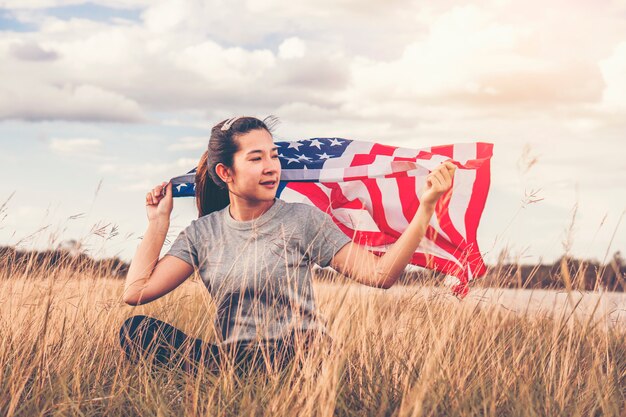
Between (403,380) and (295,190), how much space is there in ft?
7.02

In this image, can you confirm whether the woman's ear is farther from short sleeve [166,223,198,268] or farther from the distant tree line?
the distant tree line

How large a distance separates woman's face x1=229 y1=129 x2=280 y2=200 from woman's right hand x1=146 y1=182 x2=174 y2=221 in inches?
22.5

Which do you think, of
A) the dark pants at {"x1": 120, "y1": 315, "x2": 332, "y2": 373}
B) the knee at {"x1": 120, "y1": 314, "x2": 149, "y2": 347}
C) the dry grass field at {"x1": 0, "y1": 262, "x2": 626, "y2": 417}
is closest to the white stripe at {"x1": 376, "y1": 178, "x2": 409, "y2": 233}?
the dry grass field at {"x1": 0, "y1": 262, "x2": 626, "y2": 417}

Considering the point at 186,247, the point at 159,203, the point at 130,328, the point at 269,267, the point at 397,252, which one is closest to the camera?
the point at 397,252

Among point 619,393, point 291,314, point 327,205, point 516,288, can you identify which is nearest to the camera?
point 619,393

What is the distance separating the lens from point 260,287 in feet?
12.1

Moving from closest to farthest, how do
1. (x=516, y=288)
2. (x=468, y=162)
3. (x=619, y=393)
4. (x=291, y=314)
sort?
(x=619, y=393) → (x=291, y=314) → (x=516, y=288) → (x=468, y=162)

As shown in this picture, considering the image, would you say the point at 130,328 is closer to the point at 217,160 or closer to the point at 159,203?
the point at 159,203

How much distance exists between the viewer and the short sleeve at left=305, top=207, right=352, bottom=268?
3.73 metres

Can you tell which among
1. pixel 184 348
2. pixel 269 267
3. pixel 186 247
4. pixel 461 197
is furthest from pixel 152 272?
pixel 461 197

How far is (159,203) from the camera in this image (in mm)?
4223

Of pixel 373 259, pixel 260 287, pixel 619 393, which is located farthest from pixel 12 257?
pixel 619 393

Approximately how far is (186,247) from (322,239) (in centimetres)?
80

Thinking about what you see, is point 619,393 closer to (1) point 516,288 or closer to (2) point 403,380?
(1) point 516,288
